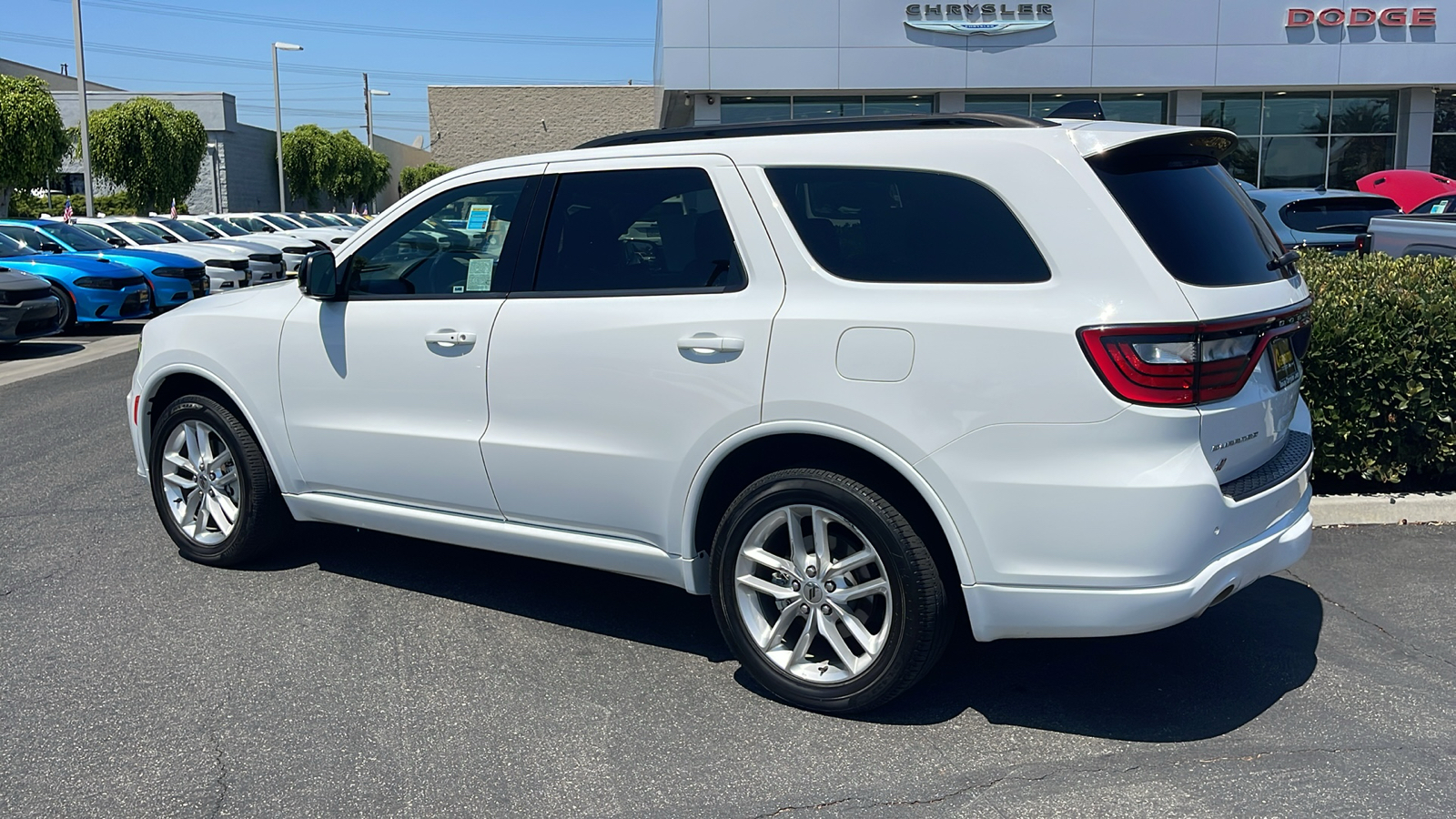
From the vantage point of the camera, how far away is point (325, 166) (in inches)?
2114

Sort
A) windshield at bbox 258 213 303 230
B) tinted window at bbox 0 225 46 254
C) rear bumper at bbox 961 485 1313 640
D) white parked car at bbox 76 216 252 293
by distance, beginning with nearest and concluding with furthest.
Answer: rear bumper at bbox 961 485 1313 640 → tinted window at bbox 0 225 46 254 → white parked car at bbox 76 216 252 293 → windshield at bbox 258 213 303 230

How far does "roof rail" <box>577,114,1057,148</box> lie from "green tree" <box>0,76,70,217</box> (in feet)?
96.2

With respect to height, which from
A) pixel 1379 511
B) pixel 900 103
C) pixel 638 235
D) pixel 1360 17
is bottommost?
pixel 1379 511

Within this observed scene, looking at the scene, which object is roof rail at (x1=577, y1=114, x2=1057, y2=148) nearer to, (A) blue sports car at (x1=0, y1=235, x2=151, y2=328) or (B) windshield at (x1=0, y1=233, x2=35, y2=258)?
(A) blue sports car at (x1=0, y1=235, x2=151, y2=328)

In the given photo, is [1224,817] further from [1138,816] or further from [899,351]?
[899,351]

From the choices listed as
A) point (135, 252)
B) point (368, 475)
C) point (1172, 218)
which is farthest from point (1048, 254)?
point (135, 252)

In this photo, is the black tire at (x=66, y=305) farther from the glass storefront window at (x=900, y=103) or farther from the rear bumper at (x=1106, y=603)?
the glass storefront window at (x=900, y=103)

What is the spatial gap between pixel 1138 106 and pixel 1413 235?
1961 centimetres

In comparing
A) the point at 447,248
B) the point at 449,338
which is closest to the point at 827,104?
the point at 447,248

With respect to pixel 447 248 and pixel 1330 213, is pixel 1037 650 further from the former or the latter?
pixel 1330 213

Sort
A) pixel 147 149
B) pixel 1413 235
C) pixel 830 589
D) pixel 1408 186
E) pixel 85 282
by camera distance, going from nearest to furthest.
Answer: pixel 830 589 → pixel 1413 235 → pixel 85 282 → pixel 1408 186 → pixel 147 149

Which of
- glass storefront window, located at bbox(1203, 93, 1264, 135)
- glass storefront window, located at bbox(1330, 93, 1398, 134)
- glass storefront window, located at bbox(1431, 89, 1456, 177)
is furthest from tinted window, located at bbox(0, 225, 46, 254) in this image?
glass storefront window, located at bbox(1431, 89, 1456, 177)

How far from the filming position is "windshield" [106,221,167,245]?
21141 millimetres

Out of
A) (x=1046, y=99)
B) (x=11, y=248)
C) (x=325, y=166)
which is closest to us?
(x=11, y=248)
